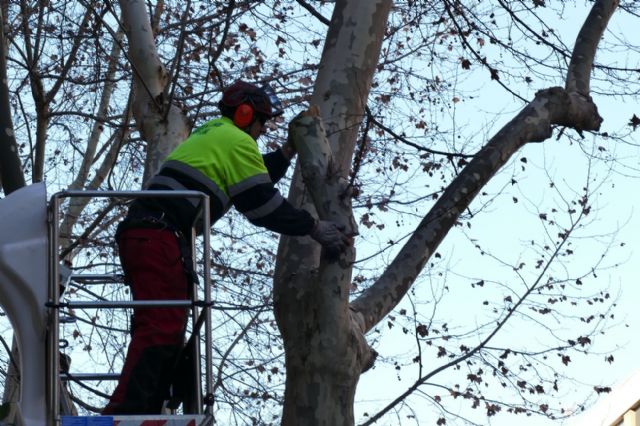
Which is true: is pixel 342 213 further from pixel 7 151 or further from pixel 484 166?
pixel 7 151

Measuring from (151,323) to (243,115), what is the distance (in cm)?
134

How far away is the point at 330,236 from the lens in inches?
223

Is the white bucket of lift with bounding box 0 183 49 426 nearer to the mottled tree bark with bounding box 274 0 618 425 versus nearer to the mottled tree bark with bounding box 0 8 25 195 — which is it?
the mottled tree bark with bounding box 274 0 618 425

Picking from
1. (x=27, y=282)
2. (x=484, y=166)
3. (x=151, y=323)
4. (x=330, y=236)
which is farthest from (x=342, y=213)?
(x=27, y=282)

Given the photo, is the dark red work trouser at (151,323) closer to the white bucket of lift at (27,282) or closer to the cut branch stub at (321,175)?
the white bucket of lift at (27,282)

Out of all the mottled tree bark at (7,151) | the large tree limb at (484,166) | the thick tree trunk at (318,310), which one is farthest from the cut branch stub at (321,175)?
the mottled tree bark at (7,151)

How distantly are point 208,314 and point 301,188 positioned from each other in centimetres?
135

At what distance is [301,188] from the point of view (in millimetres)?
6410

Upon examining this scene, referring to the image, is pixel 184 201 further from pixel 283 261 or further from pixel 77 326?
pixel 77 326

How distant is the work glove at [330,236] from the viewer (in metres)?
5.67

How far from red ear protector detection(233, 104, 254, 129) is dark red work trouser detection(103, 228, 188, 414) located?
0.84 metres

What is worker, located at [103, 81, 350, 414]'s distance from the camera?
552 centimetres

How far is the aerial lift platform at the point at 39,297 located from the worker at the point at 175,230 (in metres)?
0.30

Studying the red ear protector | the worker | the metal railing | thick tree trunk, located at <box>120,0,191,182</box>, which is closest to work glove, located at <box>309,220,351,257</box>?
the worker
